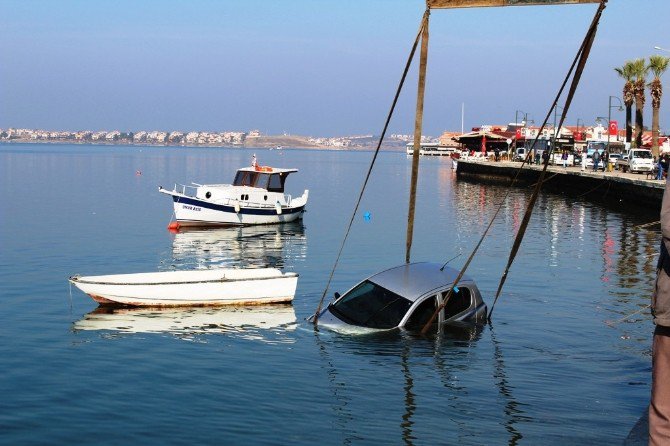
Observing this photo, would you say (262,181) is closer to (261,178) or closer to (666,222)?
(261,178)

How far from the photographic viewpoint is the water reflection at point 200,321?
58.9 ft

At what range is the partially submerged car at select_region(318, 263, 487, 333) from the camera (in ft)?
51.5

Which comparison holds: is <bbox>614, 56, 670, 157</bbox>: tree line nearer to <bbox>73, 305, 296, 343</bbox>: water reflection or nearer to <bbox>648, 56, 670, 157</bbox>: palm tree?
<bbox>648, 56, 670, 157</bbox>: palm tree

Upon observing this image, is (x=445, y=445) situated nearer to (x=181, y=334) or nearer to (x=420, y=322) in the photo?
(x=420, y=322)

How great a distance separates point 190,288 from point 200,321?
1.42m

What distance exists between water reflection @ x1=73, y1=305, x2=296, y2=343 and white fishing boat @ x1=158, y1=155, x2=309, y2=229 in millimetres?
24322

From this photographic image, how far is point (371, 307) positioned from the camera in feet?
53.2

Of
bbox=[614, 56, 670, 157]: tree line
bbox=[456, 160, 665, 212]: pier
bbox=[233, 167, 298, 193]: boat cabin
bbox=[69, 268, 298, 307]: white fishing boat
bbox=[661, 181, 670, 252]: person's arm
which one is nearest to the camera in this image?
bbox=[661, 181, 670, 252]: person's arm

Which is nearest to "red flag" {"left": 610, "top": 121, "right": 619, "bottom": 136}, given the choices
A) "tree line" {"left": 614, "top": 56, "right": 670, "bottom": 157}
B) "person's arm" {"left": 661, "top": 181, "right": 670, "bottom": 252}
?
"tree line" {"left": 614, "top": 56, "right": 670, "bottom": 157}

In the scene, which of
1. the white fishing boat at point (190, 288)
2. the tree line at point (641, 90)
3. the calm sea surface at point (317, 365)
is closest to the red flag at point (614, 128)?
the tree line at point (641, 90)

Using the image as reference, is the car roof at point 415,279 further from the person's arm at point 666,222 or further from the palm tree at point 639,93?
the palm tree at point 639,93

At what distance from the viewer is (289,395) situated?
43.1ft

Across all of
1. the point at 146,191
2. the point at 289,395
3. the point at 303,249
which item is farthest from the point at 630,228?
the point at 146,191

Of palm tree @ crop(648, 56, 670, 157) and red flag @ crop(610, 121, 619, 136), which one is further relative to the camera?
red flag @ crop(610, 121, 619, 136)
